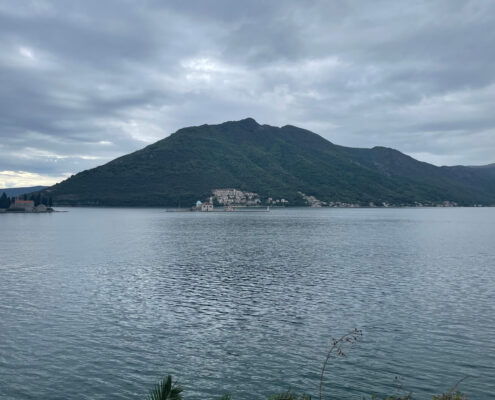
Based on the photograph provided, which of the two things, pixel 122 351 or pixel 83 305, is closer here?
pixel 122 351

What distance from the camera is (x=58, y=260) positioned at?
85.5 m

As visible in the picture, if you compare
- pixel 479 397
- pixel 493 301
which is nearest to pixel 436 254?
pixel 493 301

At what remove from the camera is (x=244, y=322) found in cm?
4125

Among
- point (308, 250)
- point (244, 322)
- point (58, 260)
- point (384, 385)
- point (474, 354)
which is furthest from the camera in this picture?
point (308, 250)

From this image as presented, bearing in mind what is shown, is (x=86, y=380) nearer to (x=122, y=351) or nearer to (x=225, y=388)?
(x=122, y=351)

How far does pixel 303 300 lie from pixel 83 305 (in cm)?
2595

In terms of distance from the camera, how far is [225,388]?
2678 cm

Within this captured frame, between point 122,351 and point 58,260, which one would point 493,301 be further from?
point 58,260

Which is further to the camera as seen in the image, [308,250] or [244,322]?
[308,250]

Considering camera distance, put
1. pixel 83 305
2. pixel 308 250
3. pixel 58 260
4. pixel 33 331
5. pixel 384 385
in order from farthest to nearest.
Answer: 1. pixel 308 250
2. pixel 58 260
3. pixel 83 305
4. pixel 33 331
5. pixel 384 385

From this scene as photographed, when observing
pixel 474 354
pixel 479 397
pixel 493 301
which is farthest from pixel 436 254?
pixel 479 397

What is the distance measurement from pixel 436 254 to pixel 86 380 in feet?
285

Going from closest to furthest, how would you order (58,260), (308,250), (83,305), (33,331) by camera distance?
(33,331), (83,305), (58,260), (308,250)

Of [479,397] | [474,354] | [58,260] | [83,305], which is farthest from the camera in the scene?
[58,260]
